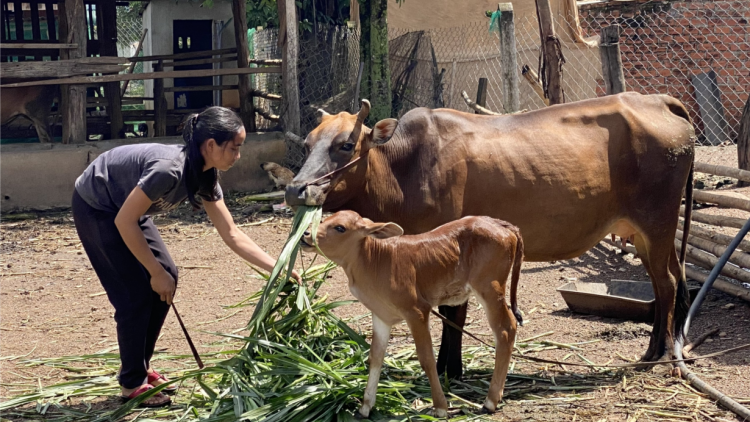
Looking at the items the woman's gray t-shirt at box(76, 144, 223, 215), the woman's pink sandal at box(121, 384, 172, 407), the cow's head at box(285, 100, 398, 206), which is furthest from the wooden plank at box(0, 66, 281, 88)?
the woman's pink sandal at box(121, 384, 172, 407)

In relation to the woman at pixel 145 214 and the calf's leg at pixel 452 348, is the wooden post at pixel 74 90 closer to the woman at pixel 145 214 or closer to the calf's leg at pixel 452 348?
the woman at pixel 145 214

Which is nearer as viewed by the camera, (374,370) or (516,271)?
(374,370)

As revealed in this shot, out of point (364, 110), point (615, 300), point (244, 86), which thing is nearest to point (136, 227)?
point (364, 110)

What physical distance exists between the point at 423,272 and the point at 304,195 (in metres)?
0.82

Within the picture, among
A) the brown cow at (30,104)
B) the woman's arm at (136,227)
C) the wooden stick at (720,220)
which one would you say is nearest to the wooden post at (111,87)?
the brown cow at (30,104)

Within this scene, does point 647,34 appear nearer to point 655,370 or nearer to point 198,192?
point 655,370

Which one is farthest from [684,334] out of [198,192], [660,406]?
[198,192]

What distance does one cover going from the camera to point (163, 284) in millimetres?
4695

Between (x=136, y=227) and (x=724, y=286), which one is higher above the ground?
(x=136, y=227)

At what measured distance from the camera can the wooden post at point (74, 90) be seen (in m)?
11.8

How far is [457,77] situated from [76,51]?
22.4ft

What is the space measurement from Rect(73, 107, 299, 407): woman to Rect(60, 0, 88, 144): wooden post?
7.50 metres

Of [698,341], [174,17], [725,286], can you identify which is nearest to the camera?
[698,341]

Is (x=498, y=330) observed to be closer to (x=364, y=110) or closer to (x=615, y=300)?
(x=364, y=110)
